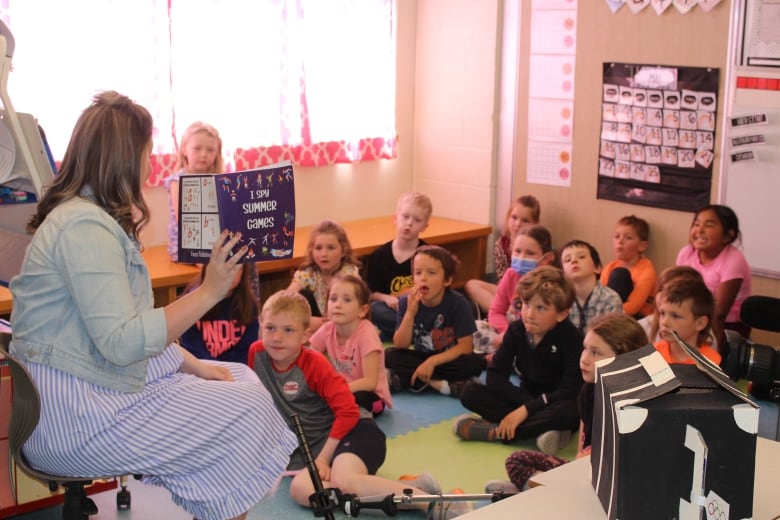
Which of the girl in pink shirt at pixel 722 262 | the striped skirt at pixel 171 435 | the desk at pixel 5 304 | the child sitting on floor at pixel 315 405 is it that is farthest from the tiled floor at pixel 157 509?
the girl in pink shirt at pixel 722 262

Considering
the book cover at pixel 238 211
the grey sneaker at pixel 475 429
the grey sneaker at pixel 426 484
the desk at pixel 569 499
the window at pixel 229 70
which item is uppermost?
the window at pixel 229 70

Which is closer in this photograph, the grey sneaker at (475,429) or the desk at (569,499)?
the desk at (569,499)

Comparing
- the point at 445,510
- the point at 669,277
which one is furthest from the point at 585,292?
the point at 445,510

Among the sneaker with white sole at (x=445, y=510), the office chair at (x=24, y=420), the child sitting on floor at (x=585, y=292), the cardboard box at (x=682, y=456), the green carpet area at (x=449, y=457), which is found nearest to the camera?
the cardboard box at (x=682, y=456)

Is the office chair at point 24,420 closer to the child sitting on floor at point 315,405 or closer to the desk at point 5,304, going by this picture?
the child sitting on floor at point 315,405

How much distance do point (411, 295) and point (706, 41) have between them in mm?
1657

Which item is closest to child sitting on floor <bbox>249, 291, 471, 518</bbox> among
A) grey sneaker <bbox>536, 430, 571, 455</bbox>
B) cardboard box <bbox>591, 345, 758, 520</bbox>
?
grey sneaker <bbox>536, 430, 571, 455</bbox>

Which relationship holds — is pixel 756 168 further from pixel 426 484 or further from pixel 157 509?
pixel 157 509

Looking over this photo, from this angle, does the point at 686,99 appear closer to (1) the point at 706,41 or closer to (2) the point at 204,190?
(1) the point at 706,41

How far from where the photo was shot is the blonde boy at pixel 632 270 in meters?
4.23

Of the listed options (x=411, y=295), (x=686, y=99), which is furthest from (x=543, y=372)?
(x=686, y=99)

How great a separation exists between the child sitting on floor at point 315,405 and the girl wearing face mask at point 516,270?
1.13 m

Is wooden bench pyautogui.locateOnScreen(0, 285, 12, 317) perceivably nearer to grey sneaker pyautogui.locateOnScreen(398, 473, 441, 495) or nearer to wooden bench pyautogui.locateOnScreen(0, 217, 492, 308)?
wooden bench pyautogui.locateOnScreen(0, 217, 492, 308)

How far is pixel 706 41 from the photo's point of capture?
4.16 m
